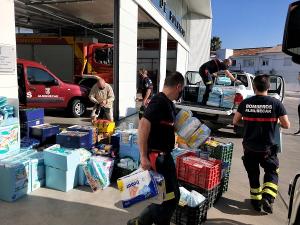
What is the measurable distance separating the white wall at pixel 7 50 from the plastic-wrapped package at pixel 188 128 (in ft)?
10.2

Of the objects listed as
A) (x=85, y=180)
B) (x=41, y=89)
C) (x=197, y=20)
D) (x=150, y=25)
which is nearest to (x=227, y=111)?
(x=85, y=180)

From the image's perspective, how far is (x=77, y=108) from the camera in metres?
10.6

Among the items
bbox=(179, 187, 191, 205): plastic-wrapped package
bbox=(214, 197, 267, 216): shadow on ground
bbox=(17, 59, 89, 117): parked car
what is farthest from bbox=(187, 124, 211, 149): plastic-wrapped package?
bbox=(17, 59, 89, 117): parked car

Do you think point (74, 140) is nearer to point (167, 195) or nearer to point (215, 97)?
point (167, 195)

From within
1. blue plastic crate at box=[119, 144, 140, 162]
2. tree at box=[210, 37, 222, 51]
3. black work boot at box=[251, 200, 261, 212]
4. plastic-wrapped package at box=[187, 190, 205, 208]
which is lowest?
black work boot at box=[251, 200, 261, 212]

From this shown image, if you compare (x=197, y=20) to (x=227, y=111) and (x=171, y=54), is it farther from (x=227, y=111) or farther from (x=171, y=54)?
(x=227, y=111)

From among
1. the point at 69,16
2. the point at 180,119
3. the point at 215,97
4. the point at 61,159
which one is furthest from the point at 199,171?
the point at 69,16

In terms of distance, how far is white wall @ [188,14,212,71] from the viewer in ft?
92.0

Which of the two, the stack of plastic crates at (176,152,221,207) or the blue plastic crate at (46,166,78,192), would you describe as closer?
the stack of plastic crates at (176,152,221,207)

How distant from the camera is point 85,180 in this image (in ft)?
15.1

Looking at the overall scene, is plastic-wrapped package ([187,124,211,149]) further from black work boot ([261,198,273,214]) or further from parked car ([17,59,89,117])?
parked car ([17,59,89,117])

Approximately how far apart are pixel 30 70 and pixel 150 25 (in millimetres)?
9769

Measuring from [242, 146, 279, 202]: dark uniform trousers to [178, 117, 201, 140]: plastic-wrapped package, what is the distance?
1151 mm

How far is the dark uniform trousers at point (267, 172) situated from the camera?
4000mm
